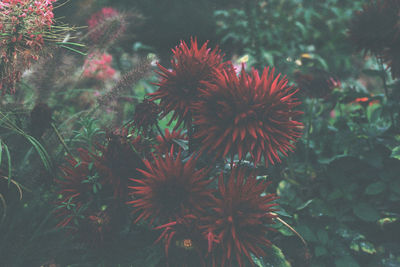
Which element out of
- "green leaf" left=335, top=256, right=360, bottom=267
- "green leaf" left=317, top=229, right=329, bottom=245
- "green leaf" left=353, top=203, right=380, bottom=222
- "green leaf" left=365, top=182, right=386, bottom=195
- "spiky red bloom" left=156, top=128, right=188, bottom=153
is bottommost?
"green leaf" left=335, top=256, right=360, bottom=267

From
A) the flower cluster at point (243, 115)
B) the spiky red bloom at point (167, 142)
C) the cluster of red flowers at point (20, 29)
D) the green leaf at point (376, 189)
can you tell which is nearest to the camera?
the flower cluster at point (243, 115)

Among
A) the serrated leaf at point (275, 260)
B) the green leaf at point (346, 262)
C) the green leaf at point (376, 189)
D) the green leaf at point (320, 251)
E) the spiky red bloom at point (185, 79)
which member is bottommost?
the serrated leaf at point (275, 260)

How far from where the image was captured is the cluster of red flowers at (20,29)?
28.7 inches

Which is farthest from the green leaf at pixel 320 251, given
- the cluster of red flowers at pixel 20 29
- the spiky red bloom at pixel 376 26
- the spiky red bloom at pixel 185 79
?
the cluster of red flowers at pixel 20 29

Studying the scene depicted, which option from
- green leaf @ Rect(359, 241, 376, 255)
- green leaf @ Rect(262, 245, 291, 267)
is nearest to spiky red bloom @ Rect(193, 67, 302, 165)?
green leaf @ Rect(262, 245, 291, 267)

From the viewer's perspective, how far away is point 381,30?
3.47 ft

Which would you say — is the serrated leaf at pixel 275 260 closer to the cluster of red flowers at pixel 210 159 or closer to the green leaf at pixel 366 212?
the cluster of red flowers at pixel 210 159

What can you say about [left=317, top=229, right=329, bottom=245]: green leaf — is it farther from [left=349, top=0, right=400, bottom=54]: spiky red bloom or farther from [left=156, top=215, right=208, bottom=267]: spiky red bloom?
[left=349, top=0, right=400, bottom=54]: spiky red bloom

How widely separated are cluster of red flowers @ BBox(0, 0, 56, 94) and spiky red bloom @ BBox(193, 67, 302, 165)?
386 millimetres

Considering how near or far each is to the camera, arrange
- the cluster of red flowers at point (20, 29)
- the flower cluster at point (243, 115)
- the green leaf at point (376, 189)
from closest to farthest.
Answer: the flower cluster at point (243, 115) → the cluster of red flowers at point (20, 29) → the green leaf at point (376, 189)

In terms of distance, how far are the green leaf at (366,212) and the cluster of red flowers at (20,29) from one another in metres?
0.91

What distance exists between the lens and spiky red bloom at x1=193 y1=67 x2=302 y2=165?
2.06ft

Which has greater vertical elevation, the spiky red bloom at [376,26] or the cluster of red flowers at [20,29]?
the spiky red bloom at [376,26]

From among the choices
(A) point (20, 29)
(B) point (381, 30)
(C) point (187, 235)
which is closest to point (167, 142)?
(C) point (187, 235)
